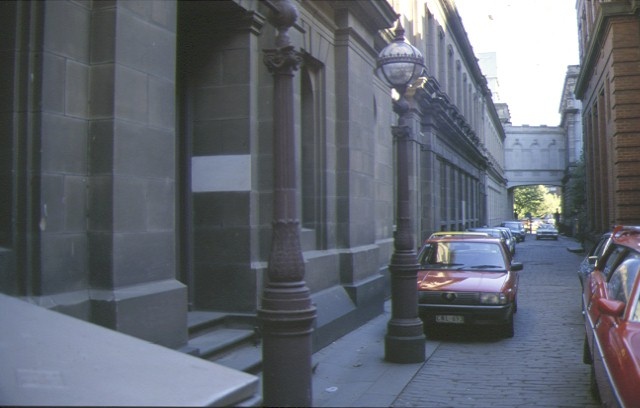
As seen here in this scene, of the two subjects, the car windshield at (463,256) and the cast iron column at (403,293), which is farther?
the car windshield at (463,256)

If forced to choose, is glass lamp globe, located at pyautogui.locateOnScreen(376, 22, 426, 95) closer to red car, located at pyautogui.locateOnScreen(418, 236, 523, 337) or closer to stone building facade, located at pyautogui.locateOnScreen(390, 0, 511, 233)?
red car, located at pyautogui.locateOnScreen(418, 236, 523, 337)

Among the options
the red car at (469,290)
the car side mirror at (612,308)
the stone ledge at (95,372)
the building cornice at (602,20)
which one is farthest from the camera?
the building cornice at (602,20)

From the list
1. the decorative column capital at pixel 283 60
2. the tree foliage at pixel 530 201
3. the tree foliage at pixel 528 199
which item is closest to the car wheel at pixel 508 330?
the decorative column capital at pixel 283 60

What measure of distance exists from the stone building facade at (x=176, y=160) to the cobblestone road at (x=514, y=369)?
6.39 ft

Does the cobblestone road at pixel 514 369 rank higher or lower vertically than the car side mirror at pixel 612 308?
lower

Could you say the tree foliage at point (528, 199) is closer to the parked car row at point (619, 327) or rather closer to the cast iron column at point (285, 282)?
the parked car row at point (619, 327)

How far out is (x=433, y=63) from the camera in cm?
2664

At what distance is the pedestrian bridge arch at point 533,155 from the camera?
8581 centimetres

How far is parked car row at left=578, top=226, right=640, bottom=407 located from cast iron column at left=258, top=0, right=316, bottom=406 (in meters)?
2.28

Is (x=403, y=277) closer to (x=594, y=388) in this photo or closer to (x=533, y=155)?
(x=594, y=388)

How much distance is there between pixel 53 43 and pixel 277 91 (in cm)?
200

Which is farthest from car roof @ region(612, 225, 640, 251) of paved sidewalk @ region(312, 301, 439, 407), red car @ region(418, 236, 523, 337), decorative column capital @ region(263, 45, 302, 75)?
decorative column capital @ region(263, 45, 302, 75)

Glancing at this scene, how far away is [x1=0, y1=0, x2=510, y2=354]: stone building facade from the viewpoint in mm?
5250

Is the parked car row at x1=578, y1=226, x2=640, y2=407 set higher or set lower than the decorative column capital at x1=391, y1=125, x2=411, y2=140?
lower
